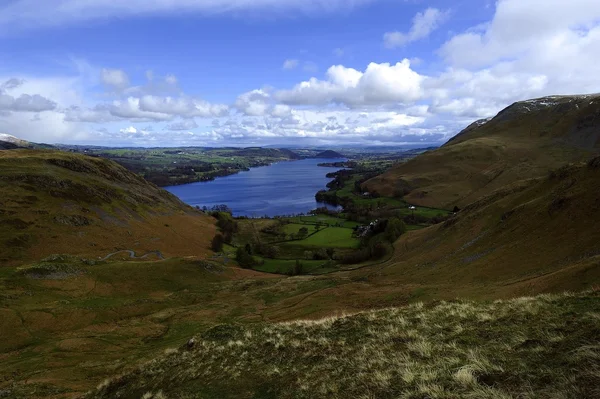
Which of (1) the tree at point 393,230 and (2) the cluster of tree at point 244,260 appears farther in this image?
(1) the tree at point 393,230

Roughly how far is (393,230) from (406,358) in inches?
3089

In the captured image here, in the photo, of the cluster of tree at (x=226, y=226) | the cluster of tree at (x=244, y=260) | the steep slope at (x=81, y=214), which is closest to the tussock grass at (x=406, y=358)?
the cluster of tree at (x=244, y=260)

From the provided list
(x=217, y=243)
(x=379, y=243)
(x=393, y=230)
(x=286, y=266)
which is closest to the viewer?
(x=379, y=243)

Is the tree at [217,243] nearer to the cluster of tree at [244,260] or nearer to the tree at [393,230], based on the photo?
the cluster of tree at [244,260]

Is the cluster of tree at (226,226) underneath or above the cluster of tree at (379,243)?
underneath

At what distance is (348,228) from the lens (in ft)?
425

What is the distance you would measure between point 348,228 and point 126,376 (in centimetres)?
11415

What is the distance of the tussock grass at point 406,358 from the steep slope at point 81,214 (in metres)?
64.0

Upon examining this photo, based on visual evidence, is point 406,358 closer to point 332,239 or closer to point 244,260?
point 244,260

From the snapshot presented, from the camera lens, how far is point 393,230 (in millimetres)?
88062

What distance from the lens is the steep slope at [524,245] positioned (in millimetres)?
26484

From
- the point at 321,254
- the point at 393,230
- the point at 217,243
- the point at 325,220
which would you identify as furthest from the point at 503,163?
the point at 217,243

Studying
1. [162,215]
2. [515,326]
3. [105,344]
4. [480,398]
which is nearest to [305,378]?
[480,398]

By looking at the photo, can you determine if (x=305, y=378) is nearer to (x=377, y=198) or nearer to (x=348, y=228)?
(x=348, y=228)
